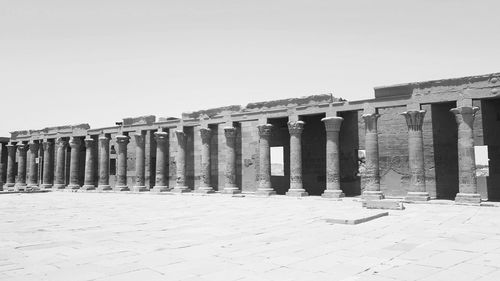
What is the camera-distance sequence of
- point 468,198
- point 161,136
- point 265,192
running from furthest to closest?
point 161,136
point 265,192
point 468,198

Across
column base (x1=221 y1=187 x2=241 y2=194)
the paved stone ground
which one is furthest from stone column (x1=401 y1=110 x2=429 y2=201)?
column base (x1=221 y1=187 x2=241 y2=194)

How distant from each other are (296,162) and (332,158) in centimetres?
215

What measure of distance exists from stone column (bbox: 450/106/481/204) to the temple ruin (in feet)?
0.14

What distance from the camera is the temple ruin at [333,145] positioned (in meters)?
18.5

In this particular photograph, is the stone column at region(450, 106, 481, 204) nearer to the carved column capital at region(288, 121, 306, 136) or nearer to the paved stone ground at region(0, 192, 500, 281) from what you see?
the paved stone ground at region(0, 192, 500, 281)

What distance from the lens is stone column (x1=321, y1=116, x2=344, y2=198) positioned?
20.8 meters

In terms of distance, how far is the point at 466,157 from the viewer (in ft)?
57.5

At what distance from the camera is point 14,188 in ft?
120

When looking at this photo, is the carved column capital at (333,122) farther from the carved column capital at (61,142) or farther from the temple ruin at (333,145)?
the carved column capital at (61,142)

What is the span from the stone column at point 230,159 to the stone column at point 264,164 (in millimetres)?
2191

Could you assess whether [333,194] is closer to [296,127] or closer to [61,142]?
[296,127]

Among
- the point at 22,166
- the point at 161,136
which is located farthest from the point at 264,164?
the point at 22,166

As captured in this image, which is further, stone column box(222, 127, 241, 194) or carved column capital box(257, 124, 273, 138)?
stone column box(222, 127, 241, 194)

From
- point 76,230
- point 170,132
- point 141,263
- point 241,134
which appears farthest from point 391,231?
point 170,132
